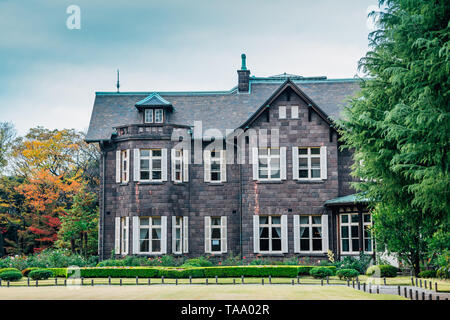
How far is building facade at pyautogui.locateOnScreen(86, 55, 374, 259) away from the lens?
113 ft

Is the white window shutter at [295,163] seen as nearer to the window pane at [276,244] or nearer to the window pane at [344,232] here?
the window pane at [276,244]

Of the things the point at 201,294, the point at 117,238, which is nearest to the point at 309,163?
the point at 117,238

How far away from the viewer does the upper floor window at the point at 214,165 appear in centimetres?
3603

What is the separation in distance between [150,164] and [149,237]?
4.20 meters

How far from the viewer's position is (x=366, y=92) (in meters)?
21.7

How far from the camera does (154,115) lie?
36.2 meters

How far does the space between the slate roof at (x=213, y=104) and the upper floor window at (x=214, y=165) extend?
5.12 feet

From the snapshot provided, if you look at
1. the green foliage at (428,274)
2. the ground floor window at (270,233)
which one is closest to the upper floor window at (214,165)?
the ground floor window at (270,233)

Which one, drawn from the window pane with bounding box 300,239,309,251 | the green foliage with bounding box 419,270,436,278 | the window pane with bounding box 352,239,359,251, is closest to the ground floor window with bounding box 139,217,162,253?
the window pane with bounding box 300,239,309,251

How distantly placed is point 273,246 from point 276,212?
196 centimetres

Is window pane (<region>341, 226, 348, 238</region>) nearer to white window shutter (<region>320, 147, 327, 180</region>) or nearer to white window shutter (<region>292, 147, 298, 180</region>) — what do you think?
white window shutter (<region>320, 147, 327, 180</region>)

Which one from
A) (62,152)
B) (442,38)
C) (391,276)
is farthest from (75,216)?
(442,38)

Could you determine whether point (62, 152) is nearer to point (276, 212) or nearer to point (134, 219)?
point (134, 219)

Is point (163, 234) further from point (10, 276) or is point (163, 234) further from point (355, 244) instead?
point (355, 244)
